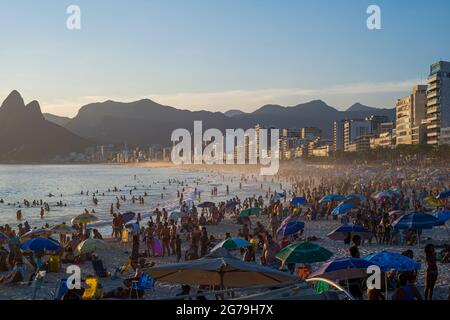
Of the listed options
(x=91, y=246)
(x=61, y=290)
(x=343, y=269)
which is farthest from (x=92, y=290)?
(x=343, y=269)

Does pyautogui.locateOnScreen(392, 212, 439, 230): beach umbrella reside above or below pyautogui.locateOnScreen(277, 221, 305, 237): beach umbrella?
above

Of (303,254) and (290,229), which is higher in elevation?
(303,254)

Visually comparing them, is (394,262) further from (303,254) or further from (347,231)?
(347,231)

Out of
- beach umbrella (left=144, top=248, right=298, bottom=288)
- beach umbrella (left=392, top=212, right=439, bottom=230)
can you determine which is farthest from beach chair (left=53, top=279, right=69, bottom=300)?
beach umbrella (left=392, top=212, right=439, bottom=230)

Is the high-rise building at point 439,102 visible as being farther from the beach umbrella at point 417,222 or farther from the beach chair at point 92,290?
the beach chair at point 92,290

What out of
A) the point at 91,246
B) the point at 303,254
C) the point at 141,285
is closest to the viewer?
the point at 303,254

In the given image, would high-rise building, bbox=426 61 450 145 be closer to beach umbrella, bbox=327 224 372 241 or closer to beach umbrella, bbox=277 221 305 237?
beach umbrella, bbox=277 221 305 237
